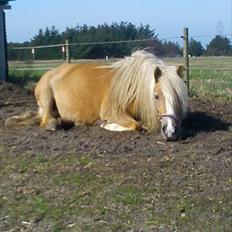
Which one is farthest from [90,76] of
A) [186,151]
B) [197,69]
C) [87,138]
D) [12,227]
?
[197,69]

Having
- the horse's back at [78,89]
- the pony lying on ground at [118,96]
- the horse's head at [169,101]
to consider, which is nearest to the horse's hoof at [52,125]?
the pony lying on ground at [118,96]

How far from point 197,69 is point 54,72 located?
1704cm

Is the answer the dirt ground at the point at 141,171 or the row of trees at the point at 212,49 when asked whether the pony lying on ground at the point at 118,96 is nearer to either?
the dirt ground at the point at 141,171

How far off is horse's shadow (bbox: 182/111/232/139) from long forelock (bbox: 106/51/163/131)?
19.9 inches

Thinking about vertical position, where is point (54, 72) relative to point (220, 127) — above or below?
above

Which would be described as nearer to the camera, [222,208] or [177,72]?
[222,208]

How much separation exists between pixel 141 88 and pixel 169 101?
0.67 m

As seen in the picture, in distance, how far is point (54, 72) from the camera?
415 inches

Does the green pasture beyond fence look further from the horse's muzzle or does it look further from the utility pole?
the horse's muzzle

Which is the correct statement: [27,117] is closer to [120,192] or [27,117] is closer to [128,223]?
[120,192]

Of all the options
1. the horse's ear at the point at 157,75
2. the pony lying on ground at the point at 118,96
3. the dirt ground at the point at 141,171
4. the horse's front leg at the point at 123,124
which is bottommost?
the dirt ground at the point at 141,171

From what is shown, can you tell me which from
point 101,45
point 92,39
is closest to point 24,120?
point 101,45

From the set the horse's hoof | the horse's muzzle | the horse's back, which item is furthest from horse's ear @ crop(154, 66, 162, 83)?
the horse's hoof

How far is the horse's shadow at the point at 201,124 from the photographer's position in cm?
885
